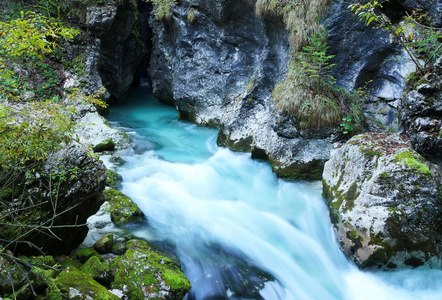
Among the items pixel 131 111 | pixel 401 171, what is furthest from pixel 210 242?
pixel 131 111

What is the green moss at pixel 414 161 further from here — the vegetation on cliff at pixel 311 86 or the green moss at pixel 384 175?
the vegetation on cliff at pixel 311 86

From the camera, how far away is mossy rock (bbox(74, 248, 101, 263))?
3658 millimetres

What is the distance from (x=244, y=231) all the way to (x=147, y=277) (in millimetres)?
2222

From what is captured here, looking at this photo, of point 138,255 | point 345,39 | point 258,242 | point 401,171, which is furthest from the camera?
point 345,39

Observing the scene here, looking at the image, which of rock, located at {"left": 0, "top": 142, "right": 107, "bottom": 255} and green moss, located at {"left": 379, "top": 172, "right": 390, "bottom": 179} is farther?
green moss, located at {"left": 379, "top": 172, "right": 390, "bottom": 179}

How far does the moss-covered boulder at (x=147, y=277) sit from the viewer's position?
3246 millimetres

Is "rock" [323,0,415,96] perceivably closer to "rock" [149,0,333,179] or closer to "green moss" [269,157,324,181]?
"rock" [149,0,333,179]

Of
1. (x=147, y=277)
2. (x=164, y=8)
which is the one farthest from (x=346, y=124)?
(x=164, y=8)

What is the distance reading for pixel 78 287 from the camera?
273 cm

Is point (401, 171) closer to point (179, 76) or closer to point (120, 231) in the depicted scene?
point (120, 231)

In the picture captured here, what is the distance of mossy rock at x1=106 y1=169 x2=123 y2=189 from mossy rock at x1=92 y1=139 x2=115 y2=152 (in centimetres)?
141

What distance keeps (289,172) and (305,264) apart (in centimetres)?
234

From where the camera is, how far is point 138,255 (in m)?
3.67

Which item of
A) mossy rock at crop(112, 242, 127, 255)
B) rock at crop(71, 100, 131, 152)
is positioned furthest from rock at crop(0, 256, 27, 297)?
rock at crop(71, 100, 131, 152)
